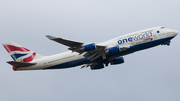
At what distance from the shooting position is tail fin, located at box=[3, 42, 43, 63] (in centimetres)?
4821

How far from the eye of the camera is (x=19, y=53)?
159 feet

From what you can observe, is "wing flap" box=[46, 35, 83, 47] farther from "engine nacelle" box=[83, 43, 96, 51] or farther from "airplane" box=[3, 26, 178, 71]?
"engine nacelle" box=[83, 43, 96, 51]

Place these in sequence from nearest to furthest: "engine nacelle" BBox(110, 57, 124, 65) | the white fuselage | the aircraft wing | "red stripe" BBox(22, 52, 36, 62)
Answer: the aircraft wing < the white fuselage < "red stripe" BBox(22, 52, 36, 62) < "engine nacelle" BBox(110, 57, 124, 65)

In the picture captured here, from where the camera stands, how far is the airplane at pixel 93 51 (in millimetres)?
42469

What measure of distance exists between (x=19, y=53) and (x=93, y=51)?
15.2 metres

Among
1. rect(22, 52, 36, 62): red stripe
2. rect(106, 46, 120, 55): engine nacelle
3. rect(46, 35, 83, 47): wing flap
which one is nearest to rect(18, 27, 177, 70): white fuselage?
rect(22, 52, 36, 62): red stripe

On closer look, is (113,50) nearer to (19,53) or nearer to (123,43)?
(123,43)

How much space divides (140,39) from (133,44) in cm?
150

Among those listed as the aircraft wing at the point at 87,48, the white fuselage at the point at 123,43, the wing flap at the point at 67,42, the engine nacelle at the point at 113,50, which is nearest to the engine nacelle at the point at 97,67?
the white fuselage at the point at 123,43

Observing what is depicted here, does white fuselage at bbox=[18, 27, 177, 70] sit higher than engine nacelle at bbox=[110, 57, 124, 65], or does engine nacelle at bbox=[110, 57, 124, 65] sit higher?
white fuselage at bbox=[18, 27, 177, 70]

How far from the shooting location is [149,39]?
43.4 metres

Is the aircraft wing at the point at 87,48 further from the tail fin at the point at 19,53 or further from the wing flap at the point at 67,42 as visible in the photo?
the tail fin at the point at 19,53

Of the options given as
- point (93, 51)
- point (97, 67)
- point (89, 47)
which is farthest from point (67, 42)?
point (97, 67)

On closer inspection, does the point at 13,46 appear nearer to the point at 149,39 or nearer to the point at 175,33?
the point at 149,39
